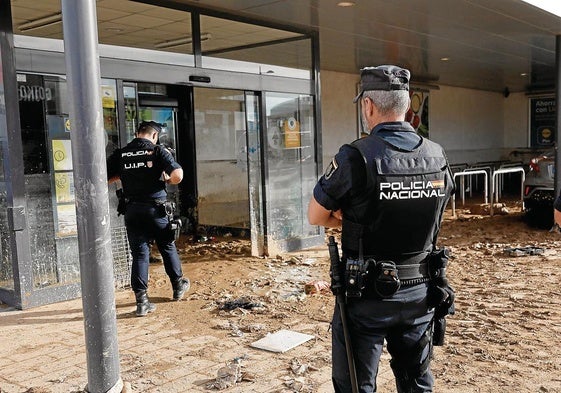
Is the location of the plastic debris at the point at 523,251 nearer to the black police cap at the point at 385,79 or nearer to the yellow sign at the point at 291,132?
the yellow sign at the point at 291,132

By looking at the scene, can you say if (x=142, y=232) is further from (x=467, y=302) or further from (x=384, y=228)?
(x=384, y=228)

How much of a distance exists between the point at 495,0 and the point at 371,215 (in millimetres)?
5571

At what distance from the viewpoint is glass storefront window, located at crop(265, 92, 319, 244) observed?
7734 millimetres

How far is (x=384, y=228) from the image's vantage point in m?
2.40

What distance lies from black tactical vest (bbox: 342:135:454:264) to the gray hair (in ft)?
0.51

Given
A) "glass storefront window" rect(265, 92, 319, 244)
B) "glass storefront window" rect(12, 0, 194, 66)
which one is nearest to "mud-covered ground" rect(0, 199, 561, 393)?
"glass storefront window" rect(265, 92, 319, 244)

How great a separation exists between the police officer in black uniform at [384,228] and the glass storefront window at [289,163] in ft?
17.0

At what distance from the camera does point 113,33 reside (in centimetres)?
633

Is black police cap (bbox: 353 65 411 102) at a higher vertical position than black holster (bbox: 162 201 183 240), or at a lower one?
higher

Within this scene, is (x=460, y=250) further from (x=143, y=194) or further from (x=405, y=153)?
(x=405, y=153)

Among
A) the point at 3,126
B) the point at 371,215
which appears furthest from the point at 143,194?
the point at 371,215

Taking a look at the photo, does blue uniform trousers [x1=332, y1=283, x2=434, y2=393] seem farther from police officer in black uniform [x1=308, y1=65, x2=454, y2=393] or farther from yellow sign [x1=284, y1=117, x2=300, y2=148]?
yellow sign [x1=284, y1=117, x2=300, y2=148]

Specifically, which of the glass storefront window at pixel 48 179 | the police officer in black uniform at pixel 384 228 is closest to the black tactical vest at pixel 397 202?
the police officer in black uniform at pixel 384 228

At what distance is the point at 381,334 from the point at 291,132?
574 centimetres
